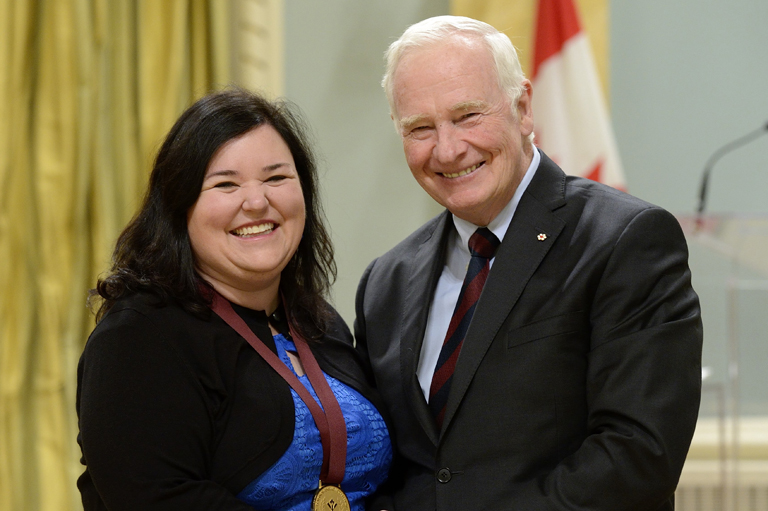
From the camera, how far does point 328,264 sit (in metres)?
2.45

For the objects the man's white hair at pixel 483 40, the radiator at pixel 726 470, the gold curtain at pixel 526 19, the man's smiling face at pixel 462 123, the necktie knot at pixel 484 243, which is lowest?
the radiator at pixel 726 470

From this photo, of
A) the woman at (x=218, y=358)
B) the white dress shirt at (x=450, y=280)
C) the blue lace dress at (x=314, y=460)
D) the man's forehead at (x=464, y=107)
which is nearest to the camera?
the woman at (x=218, y=358)

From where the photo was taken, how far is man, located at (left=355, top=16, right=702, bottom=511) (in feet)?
6.07

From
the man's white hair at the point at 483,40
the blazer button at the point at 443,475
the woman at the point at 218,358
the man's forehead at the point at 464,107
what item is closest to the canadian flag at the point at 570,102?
the man's white hair at the point at 483,40

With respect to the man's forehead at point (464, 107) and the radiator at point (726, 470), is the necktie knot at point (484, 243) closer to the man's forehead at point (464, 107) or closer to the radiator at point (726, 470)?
the man's forehead at point (464, 107)

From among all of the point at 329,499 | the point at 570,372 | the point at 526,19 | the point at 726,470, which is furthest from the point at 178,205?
the point at 726,470

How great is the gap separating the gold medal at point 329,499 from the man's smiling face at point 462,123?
31.2 inches

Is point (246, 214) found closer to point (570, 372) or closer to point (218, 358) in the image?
point (218, 358)

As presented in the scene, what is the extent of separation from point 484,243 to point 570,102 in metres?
1.80

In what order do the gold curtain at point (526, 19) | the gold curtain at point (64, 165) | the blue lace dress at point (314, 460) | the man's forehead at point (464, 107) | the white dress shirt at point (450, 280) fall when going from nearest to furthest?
1. the blue lace dress at point (314, 460)
2. the man's forehead at point (464, 107)
3. the white dress shirt at point (450, 280)
4. the gold curtain at point (64, 165)
5. the gold curtain at point (526, 19)

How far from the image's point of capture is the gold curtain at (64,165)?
3307 mm

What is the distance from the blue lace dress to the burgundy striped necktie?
7.3 inches

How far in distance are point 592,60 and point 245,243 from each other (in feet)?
7.65

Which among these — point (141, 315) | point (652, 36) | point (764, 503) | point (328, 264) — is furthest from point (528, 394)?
point (652, 36)
